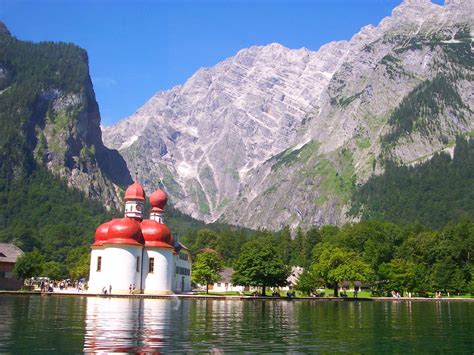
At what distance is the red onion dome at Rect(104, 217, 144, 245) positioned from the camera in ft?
345

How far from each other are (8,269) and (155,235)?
100 ft

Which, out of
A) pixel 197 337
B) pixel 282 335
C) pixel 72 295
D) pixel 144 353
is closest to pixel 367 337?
pixel 282 335

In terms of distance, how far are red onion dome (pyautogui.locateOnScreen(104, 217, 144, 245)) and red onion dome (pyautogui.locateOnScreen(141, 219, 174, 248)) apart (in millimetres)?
3361

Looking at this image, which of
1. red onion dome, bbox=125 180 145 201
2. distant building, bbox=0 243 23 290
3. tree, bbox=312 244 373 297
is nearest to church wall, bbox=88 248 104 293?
red onion dome, bbox=125 180 145 201

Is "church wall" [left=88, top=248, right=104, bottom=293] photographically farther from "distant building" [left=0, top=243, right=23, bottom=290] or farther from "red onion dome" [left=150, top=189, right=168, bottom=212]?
"red onion dome" [left=150, top=189, right=168, bottom=212]

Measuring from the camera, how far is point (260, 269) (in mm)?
106188

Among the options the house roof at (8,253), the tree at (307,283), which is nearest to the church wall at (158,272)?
the tree at (307,283)

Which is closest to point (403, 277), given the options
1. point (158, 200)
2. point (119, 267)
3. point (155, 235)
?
point (155, 235)

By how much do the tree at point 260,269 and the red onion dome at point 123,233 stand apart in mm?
19646

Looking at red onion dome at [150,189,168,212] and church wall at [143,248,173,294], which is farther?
red onion dome at [150,189,168,212]

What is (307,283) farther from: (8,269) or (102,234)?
(8,269)

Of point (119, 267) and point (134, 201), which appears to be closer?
point (119, 267)

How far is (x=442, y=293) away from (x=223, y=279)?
6188cm

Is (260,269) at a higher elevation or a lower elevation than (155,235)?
lower
